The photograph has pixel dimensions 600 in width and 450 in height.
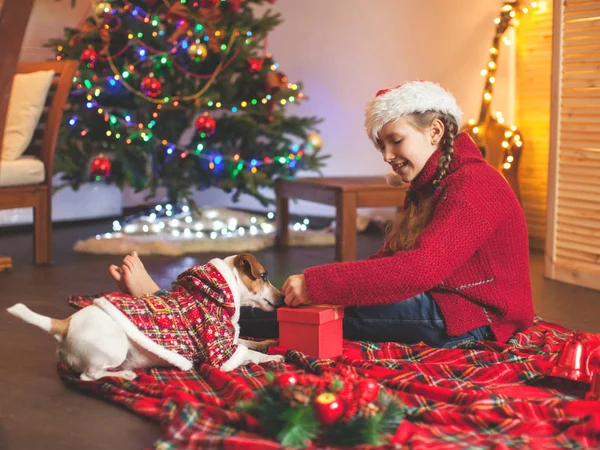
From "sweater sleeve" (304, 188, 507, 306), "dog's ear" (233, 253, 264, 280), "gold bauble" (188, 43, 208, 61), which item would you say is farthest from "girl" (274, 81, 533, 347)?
"gold bauble" (188, 43, 208, 61)

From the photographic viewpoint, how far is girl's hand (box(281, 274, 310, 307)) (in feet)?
7.43

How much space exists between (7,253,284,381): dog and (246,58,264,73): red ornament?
3124 mm

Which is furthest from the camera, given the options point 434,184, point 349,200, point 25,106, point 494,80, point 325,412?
point 494,80

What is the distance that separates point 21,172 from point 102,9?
4.67 ft

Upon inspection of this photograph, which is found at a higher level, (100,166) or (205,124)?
(205,124)

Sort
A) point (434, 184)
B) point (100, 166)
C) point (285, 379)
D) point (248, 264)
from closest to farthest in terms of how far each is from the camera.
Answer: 1. point (285, 379)
2. point (248, 264)
3. point (434, 184)
4. point (100, 166)

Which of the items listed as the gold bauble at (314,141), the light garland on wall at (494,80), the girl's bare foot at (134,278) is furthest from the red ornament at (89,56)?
the girl's bare foot at (134,278)

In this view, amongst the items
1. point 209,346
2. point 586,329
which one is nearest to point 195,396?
point 209,346

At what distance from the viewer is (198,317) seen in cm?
217

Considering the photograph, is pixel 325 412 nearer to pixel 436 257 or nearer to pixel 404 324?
pixel 436 257

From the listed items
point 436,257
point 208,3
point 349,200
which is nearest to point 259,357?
point 436,257

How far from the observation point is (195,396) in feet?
6.39

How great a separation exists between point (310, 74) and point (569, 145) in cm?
277

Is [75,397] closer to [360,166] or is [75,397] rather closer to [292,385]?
[292,385]
